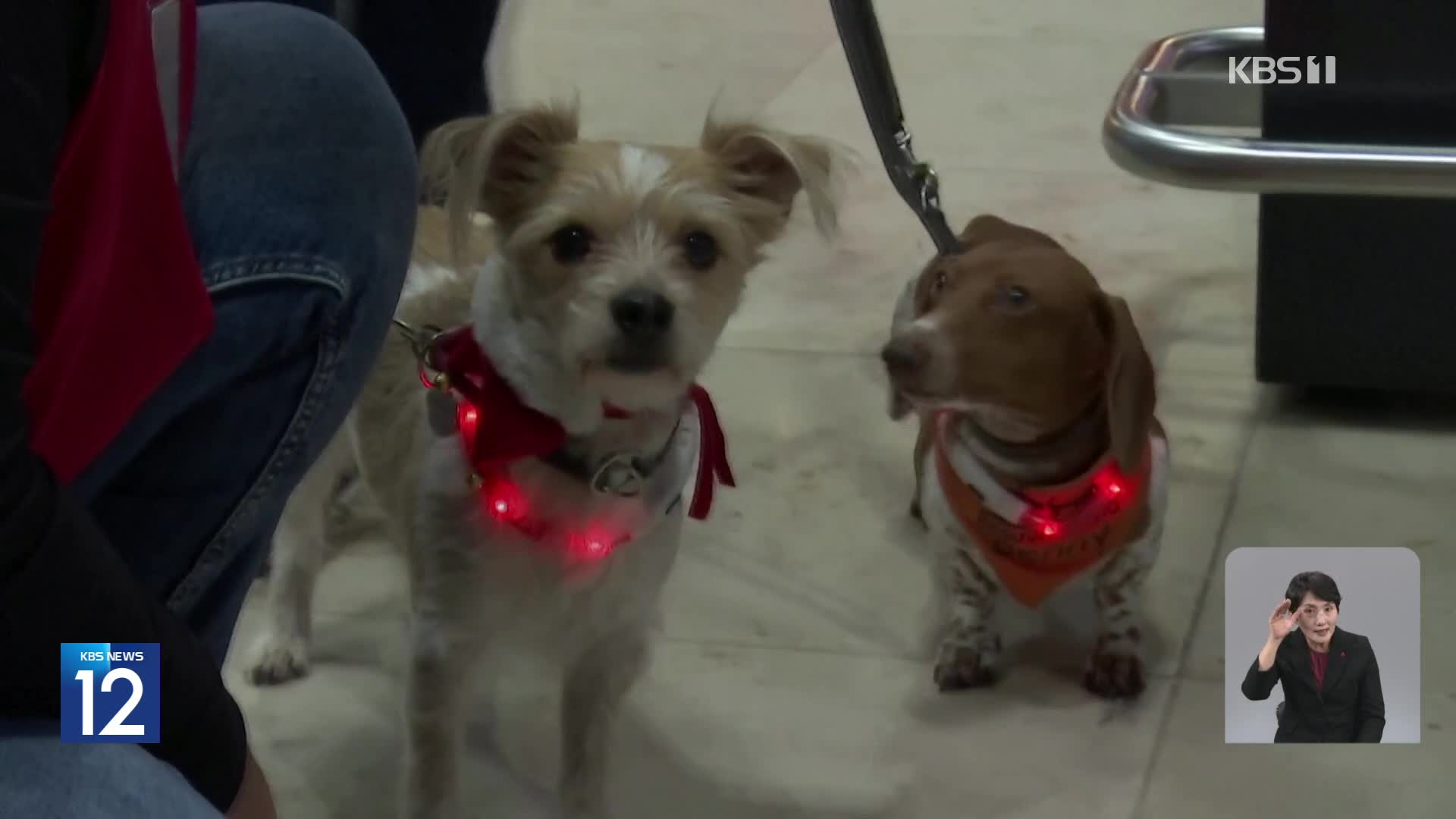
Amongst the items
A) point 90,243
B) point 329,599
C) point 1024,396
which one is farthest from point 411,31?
point 90,243

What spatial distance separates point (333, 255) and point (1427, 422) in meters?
1.49

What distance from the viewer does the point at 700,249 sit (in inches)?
48.2

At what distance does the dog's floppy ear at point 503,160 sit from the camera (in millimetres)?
1213

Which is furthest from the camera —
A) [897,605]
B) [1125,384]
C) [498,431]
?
[897,605]

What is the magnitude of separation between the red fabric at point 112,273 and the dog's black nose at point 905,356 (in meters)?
0.68

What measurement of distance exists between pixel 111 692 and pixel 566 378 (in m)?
0.51

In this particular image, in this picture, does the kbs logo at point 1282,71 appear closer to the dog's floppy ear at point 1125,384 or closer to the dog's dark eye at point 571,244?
the dog's floppy ear at point 1125,384

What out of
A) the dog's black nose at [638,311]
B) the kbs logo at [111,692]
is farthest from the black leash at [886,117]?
the kbs logo at [111,692]

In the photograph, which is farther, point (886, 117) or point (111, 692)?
point (886, 117)

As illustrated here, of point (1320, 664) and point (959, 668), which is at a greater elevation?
point (1320, 664)

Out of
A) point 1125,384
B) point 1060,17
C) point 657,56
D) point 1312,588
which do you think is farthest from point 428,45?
point 1060,17

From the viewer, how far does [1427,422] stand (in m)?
1.97

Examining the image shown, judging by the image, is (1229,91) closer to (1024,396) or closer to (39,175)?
(1024,396)

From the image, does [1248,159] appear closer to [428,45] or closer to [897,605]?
[897,605]
